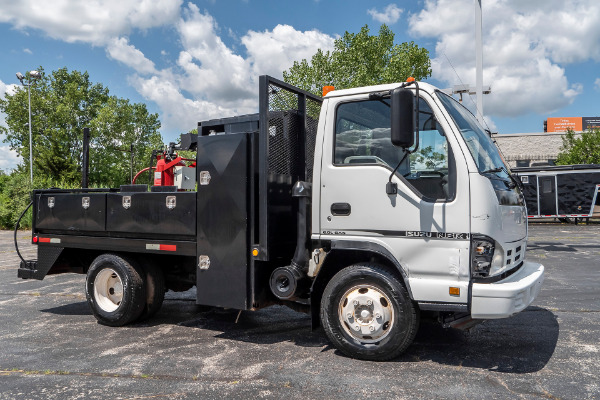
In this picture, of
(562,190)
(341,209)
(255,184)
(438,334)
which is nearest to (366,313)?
(341,209)

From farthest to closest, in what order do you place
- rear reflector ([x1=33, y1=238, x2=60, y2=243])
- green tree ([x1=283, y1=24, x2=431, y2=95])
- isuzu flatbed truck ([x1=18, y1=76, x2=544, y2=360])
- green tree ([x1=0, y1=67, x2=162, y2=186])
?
green tree ([x1=0, y1=67, x2=162, y2=186]) < green tree ([x1=283, y1=24, x2=431, y2=95]) < rear reflector ([x1=33, y1=238, x2=60, y2=243]) < isuzu flatbed truck ([x1=18, y1=76, x2=544, y2=360])

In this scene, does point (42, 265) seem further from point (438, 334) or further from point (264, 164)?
point (438, 334)

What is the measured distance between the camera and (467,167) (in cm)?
418

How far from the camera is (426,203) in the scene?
427cm

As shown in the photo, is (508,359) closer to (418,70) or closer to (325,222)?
(325,222)

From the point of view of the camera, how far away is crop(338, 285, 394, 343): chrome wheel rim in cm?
447

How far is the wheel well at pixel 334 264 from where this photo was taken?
4.65 m

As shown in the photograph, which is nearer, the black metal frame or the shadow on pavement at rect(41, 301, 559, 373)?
the shadow on pavement at rect(41, 301, 559, 373)

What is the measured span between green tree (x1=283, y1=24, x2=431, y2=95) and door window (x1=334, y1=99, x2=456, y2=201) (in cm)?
2143

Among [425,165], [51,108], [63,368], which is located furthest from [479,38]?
[51,108]

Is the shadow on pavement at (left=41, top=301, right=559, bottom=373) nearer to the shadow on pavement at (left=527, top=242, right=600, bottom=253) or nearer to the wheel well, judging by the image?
the wheel well

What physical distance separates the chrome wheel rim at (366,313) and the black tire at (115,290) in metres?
2.62

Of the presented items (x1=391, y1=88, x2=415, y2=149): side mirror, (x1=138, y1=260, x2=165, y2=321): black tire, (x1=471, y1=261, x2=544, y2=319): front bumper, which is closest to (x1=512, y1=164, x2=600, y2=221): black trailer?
(x1=471, y1=261, x2=544, y2=319): front bumper

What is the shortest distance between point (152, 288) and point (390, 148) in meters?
3.45
